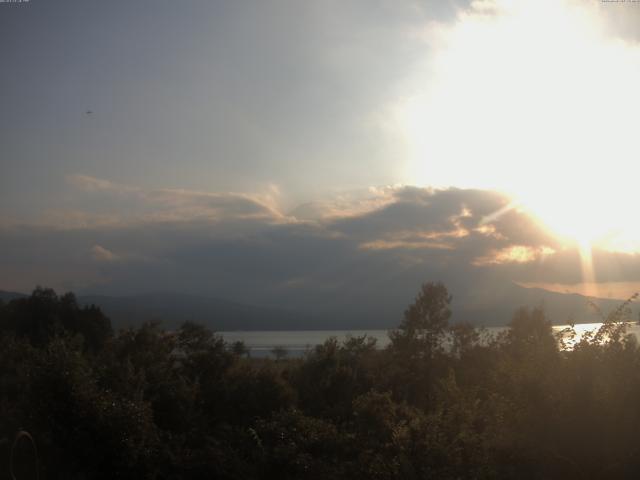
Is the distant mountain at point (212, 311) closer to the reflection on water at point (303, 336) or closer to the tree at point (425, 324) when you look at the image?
the reflection on water at point (303, 336)

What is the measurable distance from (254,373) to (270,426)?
14872mm

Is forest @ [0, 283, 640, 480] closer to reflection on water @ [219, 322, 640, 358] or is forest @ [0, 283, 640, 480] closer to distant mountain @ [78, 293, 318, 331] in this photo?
reflection on water @ [219, 322, 640, 358]

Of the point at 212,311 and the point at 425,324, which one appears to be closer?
the point at 425,324

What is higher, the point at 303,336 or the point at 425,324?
the point at 425,324

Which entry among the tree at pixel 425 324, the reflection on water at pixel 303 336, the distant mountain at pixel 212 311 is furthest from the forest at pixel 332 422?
the distant mountain at pixel 212 311

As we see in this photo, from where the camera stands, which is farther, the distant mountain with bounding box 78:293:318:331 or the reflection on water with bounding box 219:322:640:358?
the distant mountain with bounding box 78:293:318:331

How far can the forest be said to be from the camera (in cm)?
971

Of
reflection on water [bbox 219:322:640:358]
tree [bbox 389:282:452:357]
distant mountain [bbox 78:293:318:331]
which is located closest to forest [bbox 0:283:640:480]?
reflection on water [bbox 219:322:640:358]

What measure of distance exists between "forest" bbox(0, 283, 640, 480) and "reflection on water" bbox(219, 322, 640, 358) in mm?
284

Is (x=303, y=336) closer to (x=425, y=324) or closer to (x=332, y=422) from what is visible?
(x=425, y=324)

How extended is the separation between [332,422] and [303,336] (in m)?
155

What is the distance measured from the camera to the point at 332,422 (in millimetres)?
18875

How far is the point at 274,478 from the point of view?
13867mm

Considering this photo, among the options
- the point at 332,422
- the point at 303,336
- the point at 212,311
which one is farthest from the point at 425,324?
the point at 303,336
